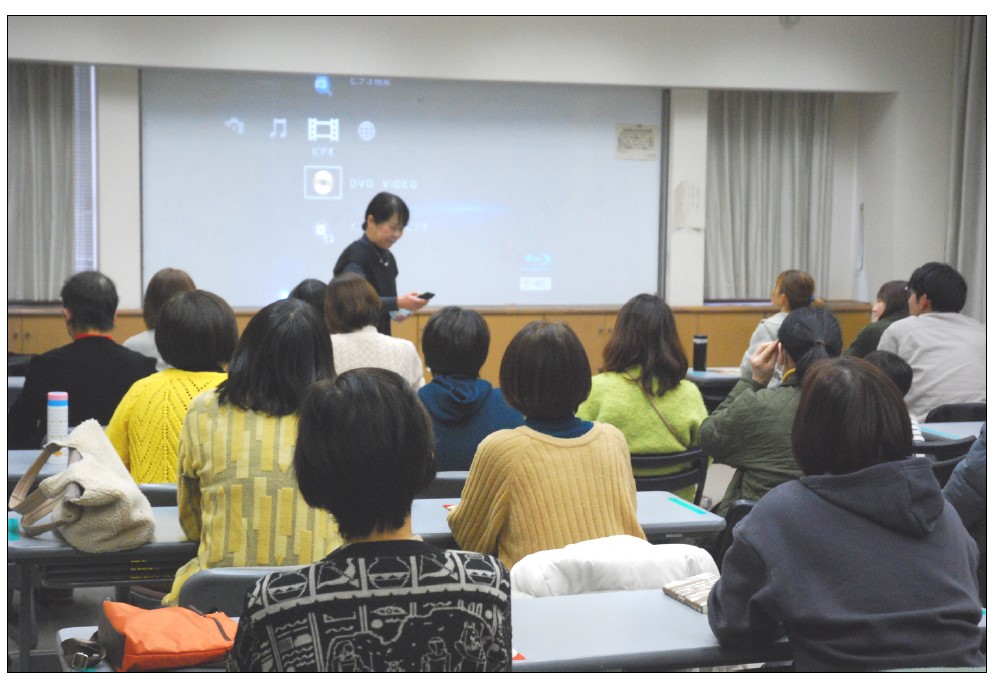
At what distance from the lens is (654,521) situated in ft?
8.65

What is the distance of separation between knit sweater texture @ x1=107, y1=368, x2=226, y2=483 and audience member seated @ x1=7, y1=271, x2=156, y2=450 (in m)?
0.68

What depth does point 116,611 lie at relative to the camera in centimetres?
167

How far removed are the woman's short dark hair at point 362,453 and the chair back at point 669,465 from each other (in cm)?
201

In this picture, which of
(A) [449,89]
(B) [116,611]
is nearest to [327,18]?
(A) [449,89]

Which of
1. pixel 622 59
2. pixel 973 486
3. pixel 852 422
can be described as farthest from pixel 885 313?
pixel 852 422

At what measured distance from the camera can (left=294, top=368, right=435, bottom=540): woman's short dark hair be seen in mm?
1430

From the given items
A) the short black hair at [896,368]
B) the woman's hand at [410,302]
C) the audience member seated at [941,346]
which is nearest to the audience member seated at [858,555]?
the short black hair at [896,368]

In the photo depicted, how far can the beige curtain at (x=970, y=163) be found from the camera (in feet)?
25.5

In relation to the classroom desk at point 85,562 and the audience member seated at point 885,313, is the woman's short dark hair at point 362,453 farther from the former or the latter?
the audience member seated at point 885,313

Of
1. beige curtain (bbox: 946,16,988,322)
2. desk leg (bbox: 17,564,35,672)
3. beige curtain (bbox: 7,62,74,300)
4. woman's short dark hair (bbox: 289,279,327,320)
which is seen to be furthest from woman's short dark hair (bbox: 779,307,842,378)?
beige curtain (bbox: 7,62,74,300)

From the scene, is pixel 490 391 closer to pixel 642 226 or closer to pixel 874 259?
pixel 642 226

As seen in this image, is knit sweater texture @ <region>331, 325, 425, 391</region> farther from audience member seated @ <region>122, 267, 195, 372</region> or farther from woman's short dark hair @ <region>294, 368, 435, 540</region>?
woman's short dark hair @ <region>294, 368, 435, 540</region>

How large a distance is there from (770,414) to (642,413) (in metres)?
0.45

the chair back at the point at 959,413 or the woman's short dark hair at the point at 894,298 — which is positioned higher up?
the woman's short dark hair at the point at 894,298
